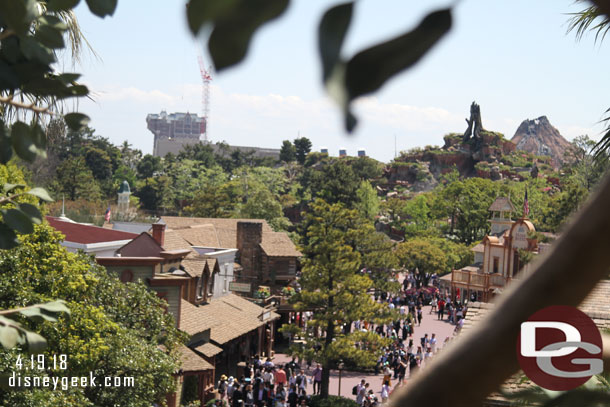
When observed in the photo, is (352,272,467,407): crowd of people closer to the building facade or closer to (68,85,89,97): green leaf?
the building facade

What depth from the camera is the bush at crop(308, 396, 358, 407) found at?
2115cm

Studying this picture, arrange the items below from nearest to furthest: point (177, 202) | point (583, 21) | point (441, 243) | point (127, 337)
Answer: point (583, 21) → point (127, 337) → point (441, 243) → point (177, 202)

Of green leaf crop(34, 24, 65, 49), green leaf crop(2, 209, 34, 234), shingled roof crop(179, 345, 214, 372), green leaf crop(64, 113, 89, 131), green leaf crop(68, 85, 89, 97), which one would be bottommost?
shingled roof crop(179, 345, 214, 372)

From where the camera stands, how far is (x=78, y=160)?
6425 centimetres

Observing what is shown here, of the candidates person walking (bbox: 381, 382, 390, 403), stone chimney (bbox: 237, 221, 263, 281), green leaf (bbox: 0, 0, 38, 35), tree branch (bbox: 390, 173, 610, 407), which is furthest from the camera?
stone chimney (bbox: 237, 221, 263, 281)

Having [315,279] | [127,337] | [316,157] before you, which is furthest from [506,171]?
[127,337]

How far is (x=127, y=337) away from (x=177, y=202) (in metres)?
64.0

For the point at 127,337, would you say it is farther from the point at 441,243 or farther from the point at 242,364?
the point at 441,243

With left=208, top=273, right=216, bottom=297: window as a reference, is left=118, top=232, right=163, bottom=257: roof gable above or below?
above

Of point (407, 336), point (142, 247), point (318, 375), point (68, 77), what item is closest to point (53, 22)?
point (68, 77)

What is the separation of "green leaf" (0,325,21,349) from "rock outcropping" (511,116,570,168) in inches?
6438

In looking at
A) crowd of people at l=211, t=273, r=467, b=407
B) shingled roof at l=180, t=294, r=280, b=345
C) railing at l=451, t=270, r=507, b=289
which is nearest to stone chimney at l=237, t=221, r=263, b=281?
shingled roof at l=180, t=294, r=280, b=345

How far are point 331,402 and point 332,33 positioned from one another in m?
21.6

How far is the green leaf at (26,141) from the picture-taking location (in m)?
2.39
